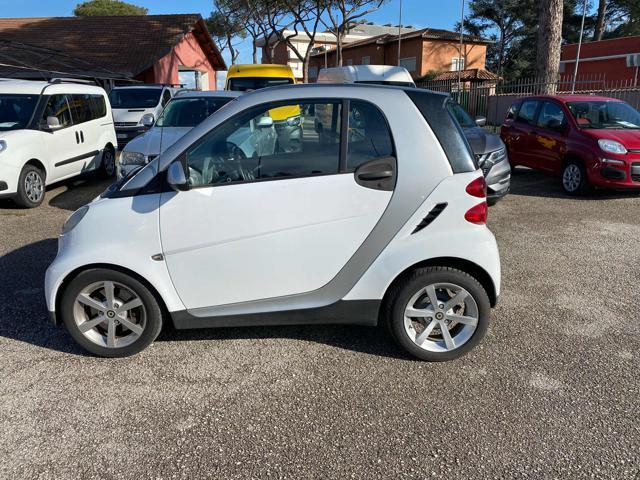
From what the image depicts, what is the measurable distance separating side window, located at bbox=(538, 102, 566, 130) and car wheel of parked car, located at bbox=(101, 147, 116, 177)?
8.45m

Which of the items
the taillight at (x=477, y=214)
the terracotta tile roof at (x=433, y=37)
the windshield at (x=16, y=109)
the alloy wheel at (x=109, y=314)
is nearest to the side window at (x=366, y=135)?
the taillight at (x=477, y=214)

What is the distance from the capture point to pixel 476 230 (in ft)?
10.2

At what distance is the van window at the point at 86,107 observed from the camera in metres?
8.85

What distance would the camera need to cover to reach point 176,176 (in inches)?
116

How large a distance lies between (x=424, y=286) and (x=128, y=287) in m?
1.88

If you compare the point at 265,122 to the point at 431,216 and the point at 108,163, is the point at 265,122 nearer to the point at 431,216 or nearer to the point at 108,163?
the point at 431,216

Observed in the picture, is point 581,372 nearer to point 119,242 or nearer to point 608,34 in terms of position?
point 119,242

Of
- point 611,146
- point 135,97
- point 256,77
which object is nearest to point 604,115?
point 611,146

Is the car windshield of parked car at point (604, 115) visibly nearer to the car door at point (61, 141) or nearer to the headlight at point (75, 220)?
the headlight at point (75, 220)

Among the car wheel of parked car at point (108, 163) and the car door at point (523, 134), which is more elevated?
the car door at point (523, 134)

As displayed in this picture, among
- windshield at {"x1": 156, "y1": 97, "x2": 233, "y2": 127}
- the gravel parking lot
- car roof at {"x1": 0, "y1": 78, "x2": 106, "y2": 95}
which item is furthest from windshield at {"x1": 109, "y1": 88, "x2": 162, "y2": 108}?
the gravel parking lot

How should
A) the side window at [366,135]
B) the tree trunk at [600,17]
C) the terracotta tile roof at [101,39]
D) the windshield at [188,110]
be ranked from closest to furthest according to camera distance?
the side window at [366,135] → the windshield at [188,110] → the terracotta tile roof at [101,39] → the tree trunk at [600,17]

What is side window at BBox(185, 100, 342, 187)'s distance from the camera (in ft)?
10.1

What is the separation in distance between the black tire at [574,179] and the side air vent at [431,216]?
6.40 meters
